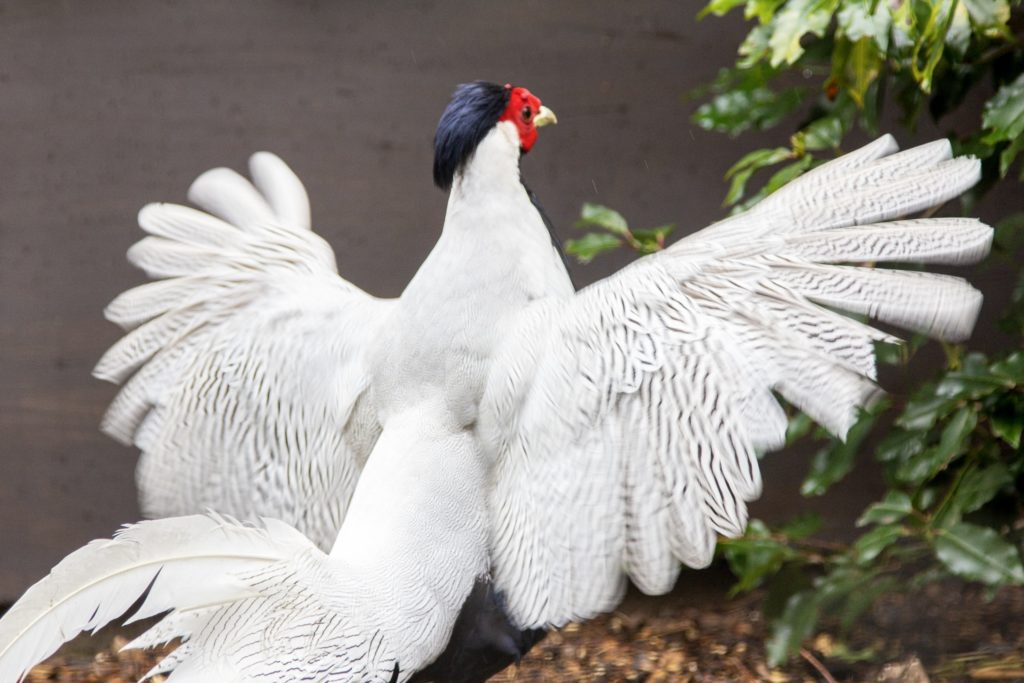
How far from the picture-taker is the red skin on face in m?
1.77

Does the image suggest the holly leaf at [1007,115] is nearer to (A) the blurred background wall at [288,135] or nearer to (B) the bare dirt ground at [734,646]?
(A) the blurred background wall at [288,135]

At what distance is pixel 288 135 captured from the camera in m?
2.72

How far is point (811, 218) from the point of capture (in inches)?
55.4

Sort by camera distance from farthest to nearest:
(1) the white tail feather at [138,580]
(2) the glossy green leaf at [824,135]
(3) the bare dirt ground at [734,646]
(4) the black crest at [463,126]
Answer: (3) the bare dirt ground at [734,646] < (2) the glossy green leaf at [824,135] < (4) the black crest at [463,126] < (1) the white tail feather at [138,580]

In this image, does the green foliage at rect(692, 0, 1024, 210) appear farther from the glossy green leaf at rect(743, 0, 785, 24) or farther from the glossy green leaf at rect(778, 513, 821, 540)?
the glossy green leaf at rect(778, 513, 821, 540)

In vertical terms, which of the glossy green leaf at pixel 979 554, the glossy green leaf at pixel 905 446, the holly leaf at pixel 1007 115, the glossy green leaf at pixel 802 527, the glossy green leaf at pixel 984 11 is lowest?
the glossy green leaf at pixel 802 527

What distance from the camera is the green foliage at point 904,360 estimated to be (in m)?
1.76

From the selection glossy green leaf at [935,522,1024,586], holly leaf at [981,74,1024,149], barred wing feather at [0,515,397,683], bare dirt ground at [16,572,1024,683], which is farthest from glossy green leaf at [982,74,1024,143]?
barred wing feather at [0,515,397,683]

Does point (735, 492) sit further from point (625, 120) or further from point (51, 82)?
point (51, 82)

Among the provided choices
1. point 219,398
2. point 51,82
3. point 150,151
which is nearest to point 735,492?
point 219,398

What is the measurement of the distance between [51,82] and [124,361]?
41.7 inches

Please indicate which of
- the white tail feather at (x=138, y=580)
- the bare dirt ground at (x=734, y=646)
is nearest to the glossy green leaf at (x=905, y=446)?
the bare dirt ground at (x=734, y=646)

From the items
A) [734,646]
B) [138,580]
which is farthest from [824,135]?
[138,580]

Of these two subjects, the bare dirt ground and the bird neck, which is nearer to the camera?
the bird neck
